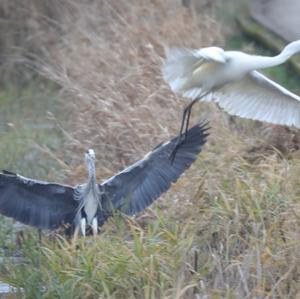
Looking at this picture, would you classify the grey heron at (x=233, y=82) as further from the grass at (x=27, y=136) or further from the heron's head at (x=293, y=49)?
the grass at (x=27, y=136)

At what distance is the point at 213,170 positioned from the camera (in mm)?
7152

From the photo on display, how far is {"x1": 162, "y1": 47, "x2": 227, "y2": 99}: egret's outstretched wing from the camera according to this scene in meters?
6.08

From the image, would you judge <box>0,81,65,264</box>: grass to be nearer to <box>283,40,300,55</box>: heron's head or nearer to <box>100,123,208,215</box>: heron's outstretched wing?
<box>100,123,208,215</box>: heron's outstretched wing

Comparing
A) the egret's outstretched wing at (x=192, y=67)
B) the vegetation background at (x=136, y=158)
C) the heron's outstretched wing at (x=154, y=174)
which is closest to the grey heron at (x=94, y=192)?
the heron's outstretched wing at (x=154, y=174)

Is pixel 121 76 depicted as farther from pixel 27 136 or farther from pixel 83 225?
pixel 83 225

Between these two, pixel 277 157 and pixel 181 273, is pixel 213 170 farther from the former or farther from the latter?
pixel 181 273

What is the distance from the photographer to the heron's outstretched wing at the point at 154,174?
23.1 ft

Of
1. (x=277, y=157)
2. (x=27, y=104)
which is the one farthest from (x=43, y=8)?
(x=277, y=157)

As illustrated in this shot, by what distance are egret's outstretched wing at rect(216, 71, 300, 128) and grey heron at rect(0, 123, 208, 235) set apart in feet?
0.82

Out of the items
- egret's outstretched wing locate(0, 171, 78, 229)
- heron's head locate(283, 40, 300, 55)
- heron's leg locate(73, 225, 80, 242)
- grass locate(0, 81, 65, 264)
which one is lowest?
heron's leg locate(73, 225, 80, 242)

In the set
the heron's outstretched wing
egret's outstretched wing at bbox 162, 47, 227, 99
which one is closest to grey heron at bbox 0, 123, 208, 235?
the heron's outstretched wing

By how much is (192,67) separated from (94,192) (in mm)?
1095

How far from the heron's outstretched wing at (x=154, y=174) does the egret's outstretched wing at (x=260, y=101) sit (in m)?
0.25

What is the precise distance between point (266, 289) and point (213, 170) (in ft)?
5.23
